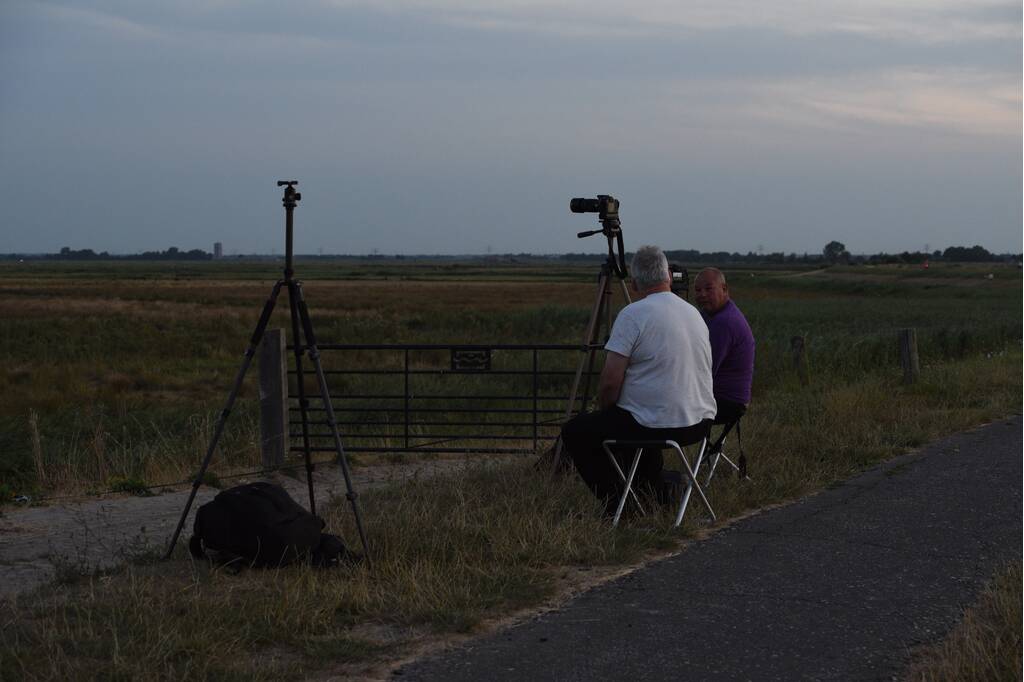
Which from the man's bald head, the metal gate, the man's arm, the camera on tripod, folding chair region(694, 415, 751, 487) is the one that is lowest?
the metal gate

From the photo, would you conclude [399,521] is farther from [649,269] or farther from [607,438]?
[649,269]

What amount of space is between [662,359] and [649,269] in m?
0.50

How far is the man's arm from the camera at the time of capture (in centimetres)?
633

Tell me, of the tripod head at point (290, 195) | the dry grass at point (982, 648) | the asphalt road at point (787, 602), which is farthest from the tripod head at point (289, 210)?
the dry grass at point (982, 648)

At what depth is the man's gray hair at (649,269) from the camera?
20.9 feet

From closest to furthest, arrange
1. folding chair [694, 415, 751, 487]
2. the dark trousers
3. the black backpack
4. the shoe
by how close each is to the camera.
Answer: the black backpack → the dark trousers → the shoe → folding chair [694, 415, 751, 487]

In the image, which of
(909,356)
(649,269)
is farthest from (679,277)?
(909,356)

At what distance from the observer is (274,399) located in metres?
9.77

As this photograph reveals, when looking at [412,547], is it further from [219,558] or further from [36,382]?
[36,382]

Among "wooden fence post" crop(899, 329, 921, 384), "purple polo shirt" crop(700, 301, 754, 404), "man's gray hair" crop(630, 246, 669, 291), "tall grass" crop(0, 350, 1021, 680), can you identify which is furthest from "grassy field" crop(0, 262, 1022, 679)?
"man's gray hair" crop(630, 246, 669, 291)

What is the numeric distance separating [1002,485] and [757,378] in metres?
10.3

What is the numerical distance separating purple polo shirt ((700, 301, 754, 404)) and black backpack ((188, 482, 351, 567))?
3036 mm

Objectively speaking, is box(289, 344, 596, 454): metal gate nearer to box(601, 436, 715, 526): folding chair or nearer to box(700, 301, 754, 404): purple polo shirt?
box(700, 301, 754, 404): purple polo shirt

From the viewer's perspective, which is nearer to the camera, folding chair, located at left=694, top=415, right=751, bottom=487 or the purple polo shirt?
folding chair, located at left=694, top=415, right=751, bottom=487
